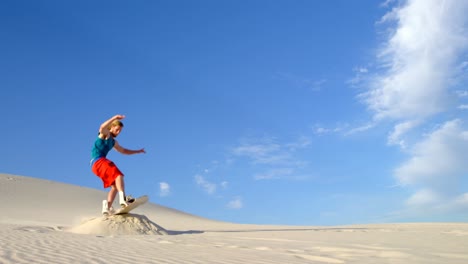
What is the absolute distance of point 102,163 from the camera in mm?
7863

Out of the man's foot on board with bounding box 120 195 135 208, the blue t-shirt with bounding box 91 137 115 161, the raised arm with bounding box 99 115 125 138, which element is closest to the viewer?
the raised arm with bounding box 99 115 125 138

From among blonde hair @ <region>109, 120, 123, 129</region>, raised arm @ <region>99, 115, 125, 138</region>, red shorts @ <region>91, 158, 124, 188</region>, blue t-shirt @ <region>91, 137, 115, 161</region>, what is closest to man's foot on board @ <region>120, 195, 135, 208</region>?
red shorts @ <region>91, 158, 124, 188</region>

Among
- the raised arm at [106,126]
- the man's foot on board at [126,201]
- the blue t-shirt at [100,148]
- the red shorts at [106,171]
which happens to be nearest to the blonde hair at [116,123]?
the raised arm at [106,126]

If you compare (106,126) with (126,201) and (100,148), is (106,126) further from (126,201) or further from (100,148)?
(126,201)

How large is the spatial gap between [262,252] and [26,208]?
1430cm

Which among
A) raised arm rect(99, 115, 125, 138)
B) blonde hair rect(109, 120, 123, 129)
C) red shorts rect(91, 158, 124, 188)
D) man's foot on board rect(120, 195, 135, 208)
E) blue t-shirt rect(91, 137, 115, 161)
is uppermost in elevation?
blonde hair rect(109, 120, 123, 129)

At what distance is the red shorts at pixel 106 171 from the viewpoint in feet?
25.4

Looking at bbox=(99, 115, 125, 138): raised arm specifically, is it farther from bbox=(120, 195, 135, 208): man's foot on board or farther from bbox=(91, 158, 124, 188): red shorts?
bbox=(120, 195, 135, 208): man's foot on board

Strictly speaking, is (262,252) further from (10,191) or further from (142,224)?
(10,191)

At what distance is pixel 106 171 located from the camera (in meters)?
7.77

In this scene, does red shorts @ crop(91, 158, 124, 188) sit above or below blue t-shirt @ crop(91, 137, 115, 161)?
below

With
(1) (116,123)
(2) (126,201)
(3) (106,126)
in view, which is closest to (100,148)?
(3) (106,126)

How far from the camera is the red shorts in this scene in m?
7.75

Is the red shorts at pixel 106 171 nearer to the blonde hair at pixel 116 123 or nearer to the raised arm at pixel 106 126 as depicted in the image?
the raised arm at pixel 106 126
